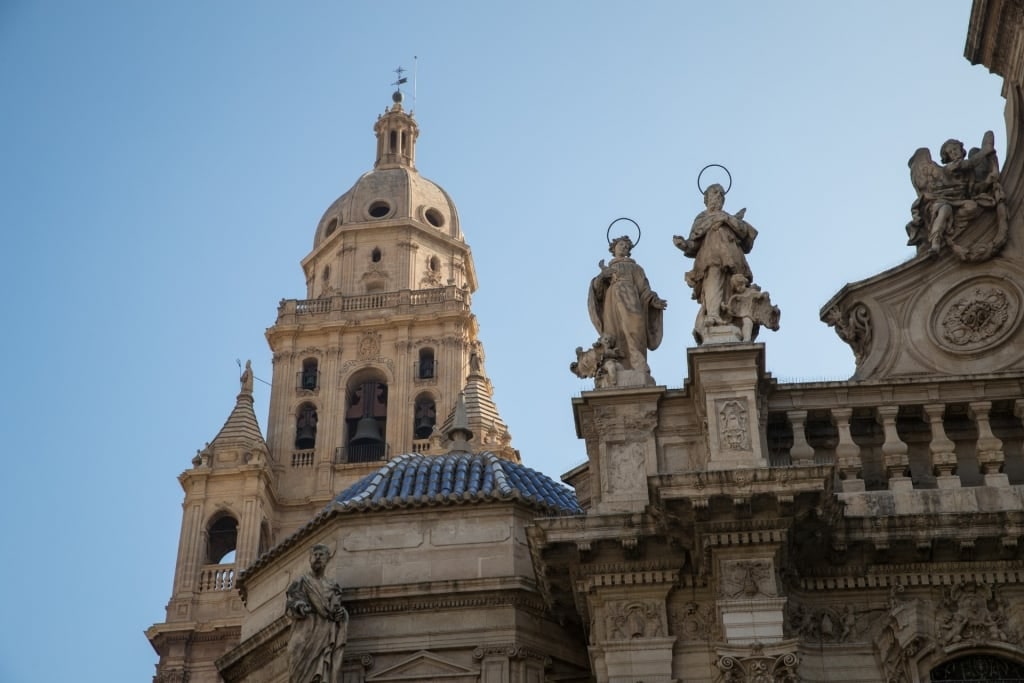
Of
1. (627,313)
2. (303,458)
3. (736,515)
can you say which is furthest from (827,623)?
(303,458)

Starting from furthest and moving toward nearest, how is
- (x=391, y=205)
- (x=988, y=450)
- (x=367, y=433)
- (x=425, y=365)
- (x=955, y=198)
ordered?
(x=391, y=205), (x=425, y=365), (x=367, y=433), (x=955, y=198), (x=988, y=450)

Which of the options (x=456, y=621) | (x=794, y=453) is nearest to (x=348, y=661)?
(x=456, y=621)

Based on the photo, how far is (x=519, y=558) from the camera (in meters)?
25.7

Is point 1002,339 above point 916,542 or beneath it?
above

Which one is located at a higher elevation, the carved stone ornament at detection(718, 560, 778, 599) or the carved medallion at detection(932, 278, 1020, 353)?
the carved medallion at detection(932, 278, 1020, 353)

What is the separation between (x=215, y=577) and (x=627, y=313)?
37.7 meters

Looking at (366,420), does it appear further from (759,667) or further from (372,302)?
(759,667)

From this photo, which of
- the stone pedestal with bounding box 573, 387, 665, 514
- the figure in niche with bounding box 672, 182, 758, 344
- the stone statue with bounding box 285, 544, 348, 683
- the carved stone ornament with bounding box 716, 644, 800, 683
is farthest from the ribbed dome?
the carved stone ornament with bounding box 716, 644, 800, 683

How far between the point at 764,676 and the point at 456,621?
6.85m

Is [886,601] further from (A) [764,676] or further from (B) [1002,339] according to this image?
(B) [1002,339]

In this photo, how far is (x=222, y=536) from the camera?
60531mm

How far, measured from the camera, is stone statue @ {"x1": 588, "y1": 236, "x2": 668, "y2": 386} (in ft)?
74.0

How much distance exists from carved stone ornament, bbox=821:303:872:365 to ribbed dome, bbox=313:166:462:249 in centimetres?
4929

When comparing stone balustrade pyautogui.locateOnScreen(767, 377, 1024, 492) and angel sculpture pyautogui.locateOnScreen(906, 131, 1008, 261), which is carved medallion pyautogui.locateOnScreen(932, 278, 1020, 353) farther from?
stone balustrade pyautogui.locateOnScreen(767, 377, 1024, 492)
